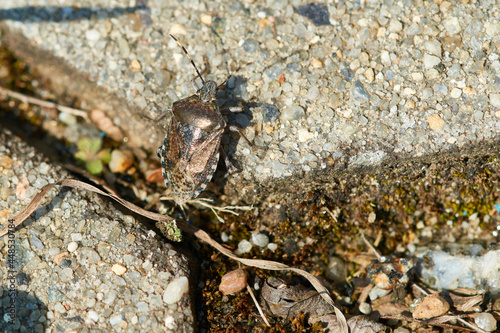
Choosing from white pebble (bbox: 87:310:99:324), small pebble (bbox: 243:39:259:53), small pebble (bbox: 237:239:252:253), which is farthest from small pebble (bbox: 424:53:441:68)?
white pebble (bbox: 87:310:99:324)

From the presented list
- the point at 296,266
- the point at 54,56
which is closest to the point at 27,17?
the point at 54,56

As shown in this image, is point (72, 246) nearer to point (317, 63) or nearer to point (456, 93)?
point (317, 63)

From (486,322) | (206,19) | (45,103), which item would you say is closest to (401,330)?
(486,322)

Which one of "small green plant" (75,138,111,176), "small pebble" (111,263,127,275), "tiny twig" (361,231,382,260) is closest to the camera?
"small pebble" (111,263,127,275)

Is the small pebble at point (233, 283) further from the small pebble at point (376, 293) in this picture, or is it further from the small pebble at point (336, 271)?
→ the small pebble at point (376, 293)

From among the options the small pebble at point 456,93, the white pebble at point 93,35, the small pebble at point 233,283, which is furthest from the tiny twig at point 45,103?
the small pebble at point 456,93

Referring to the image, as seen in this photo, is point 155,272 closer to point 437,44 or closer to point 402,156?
point 402,156

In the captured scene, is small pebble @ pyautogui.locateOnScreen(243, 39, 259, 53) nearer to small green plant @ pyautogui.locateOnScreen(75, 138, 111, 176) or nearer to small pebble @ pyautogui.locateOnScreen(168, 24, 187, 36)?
small pebble @ pyautogui.locateOnScreen(168, 24, 187, 36)
